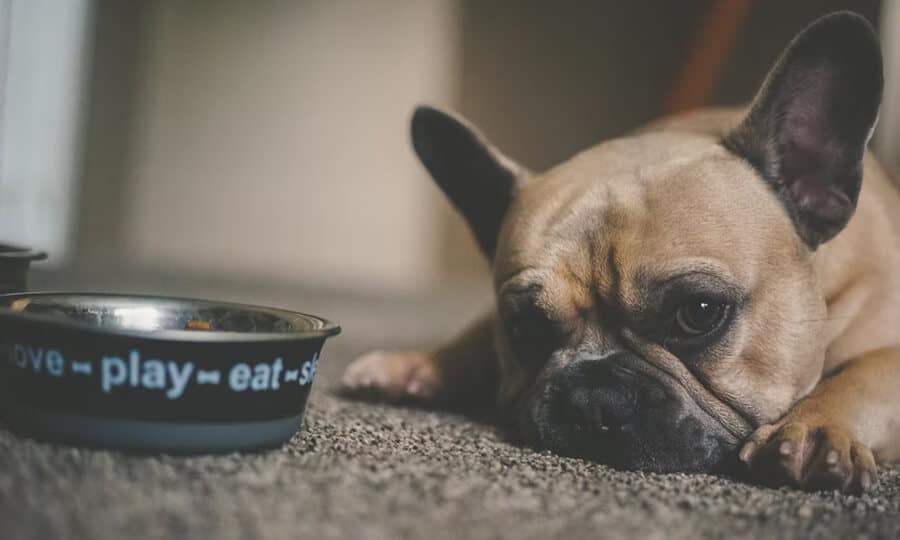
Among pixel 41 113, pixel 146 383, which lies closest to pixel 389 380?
pixel 146 383

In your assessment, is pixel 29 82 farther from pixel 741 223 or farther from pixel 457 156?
pixel 741 223

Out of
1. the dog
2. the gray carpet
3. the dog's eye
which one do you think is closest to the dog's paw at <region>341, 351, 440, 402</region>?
the dog

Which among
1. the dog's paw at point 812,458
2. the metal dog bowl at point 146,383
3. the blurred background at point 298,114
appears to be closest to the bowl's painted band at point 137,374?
the metal dog bowl at point 146,383

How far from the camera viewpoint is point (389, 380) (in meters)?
1.27

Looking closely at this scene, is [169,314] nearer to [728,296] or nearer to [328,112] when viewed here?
[728,296]

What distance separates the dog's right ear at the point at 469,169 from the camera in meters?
1.27

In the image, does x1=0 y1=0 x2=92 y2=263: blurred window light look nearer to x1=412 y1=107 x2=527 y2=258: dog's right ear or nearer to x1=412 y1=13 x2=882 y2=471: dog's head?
x1=412 y1=107 x2=527 y2=258: dog's right ear

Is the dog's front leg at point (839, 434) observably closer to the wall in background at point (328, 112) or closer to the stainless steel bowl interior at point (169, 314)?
the stainless steel bowl interior at point (169, 314)

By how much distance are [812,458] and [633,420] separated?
16 centimetres

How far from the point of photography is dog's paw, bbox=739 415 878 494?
2.77 feet

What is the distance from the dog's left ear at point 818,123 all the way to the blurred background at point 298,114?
1.78 m

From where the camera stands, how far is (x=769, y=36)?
2730mm

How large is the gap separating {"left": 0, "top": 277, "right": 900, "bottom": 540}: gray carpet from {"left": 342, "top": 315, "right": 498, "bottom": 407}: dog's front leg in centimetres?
29

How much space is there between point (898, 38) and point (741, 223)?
59.9 inches
